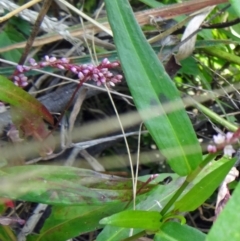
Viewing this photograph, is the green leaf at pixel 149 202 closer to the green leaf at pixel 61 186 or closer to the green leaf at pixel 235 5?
the green leaf at pixel 61 186

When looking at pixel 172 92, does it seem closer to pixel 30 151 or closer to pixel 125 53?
pixel 125 53

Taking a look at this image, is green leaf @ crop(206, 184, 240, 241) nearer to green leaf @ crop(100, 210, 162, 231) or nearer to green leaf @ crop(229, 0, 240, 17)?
green leaf @ crop(100, 210, 162, 231)

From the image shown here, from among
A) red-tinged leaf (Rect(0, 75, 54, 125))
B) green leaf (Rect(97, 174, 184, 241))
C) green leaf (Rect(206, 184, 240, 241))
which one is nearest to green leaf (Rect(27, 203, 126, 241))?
green leaf (Rect(97, 174, 184, 241))

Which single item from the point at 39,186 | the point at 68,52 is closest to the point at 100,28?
the point at 68,52

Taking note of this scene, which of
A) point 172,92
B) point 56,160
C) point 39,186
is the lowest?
point 56,160

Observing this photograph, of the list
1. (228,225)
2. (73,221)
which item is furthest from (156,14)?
(228,225)

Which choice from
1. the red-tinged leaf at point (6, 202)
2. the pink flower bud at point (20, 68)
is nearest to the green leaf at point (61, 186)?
the red-tinged leaf at point (6, 202)
